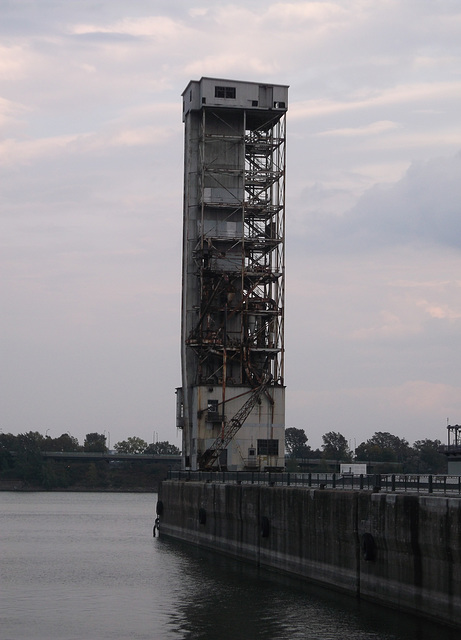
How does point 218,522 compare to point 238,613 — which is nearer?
point 238,613

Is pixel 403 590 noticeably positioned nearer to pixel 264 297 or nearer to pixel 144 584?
pixel 144 584

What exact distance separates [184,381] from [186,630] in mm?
50242

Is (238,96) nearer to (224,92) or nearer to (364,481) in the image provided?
(224,92)

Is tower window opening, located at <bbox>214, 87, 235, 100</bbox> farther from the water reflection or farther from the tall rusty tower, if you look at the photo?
the water reflection

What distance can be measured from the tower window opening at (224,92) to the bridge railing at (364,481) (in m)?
33.3

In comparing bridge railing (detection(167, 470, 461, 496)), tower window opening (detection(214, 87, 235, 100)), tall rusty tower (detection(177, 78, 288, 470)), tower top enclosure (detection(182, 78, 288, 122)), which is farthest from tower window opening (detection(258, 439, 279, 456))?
tower window opening (detection(214, 87, 235, 100))

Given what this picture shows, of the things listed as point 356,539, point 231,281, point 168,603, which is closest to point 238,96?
point 231,281

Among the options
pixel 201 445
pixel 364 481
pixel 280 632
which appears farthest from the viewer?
pixel 201 445

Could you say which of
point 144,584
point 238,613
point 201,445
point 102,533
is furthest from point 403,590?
point 102,533

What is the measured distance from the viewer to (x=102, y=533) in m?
95.7

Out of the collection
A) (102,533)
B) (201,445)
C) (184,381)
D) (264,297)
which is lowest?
(102,533)

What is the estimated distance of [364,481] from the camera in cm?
4806

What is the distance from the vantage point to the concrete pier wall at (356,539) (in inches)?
1448

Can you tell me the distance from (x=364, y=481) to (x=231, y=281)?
41292 millimetres
